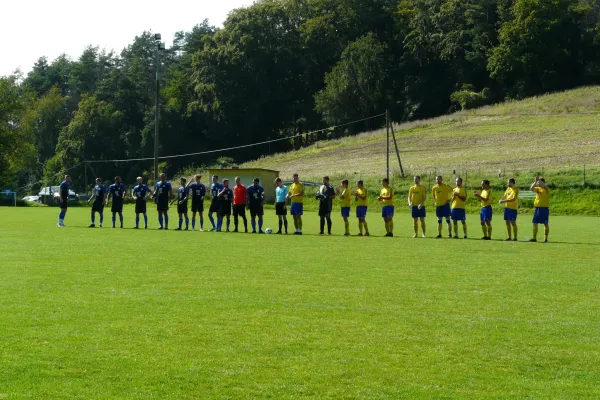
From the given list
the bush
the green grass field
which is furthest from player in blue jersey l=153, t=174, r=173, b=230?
the bush

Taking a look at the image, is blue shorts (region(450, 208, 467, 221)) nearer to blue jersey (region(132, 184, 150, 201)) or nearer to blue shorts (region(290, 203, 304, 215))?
blue shorts (region(290, 203, 304, 215))

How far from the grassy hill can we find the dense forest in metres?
6.58

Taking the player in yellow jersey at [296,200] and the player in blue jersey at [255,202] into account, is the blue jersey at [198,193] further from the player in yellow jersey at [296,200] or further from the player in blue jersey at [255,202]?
the player in yellow jersey at [296,200]

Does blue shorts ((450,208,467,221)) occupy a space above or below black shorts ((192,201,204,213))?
below

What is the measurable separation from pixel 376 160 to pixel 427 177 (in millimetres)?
14814

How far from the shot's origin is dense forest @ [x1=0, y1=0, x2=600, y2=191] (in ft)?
298

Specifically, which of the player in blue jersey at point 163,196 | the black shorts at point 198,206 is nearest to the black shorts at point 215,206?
the black shorts at point 198,206

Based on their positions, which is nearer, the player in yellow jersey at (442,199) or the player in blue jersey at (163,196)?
the player in yellow jersey at (442,199)

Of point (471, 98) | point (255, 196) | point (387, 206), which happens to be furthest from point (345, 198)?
point (471, 98)

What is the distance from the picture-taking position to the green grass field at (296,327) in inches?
282

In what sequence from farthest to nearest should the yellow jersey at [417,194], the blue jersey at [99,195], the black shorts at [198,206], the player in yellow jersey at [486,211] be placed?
the blue jersey at [99,195]
the black shorts at [198,206]
the yellow jersey at [417,194]
the player in yellow jersey at [486,211]

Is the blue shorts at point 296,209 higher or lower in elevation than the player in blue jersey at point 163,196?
lower

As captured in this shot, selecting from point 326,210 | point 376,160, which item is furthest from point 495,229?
point 376,160

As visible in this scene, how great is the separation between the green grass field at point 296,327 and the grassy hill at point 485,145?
3830 centimetres
